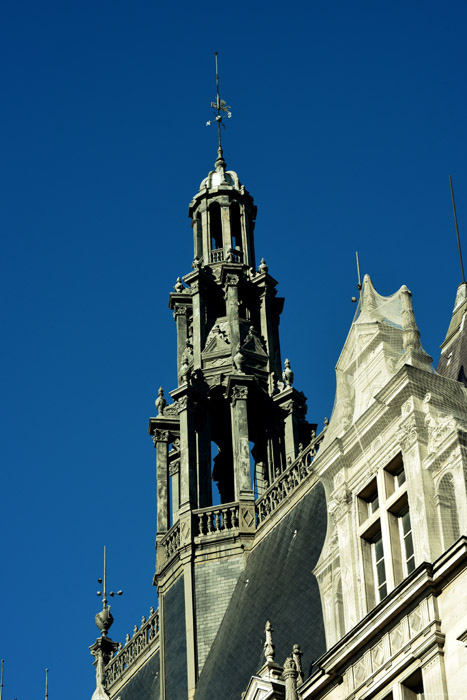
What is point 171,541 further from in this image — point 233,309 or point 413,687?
point 413,687

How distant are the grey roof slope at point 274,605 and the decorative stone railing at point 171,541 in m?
2.90

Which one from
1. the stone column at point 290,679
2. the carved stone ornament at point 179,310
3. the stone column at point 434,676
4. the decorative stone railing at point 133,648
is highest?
the carved stone ornament at point 179,310

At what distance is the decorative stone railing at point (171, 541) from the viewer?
51.0 metres

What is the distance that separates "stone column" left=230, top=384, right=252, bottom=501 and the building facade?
0.05m

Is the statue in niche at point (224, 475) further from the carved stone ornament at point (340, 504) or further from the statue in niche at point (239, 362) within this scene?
the carved stone ornament at point (340, 504)

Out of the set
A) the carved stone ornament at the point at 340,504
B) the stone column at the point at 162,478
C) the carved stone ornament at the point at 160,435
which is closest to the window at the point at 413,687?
the carved stone ornament at the point at 340,504

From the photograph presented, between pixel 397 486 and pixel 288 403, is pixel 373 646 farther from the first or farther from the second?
pixel 288 403

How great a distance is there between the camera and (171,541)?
5144 cm

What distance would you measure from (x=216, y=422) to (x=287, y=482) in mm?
8730

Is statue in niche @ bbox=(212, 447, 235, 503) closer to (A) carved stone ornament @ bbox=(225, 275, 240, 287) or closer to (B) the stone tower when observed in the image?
(B) the stone tower

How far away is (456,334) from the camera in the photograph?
152ft

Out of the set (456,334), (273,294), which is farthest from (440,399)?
(273,294)

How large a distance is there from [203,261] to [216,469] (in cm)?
641

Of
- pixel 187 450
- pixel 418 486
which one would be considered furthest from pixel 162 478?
pixel 418 486
